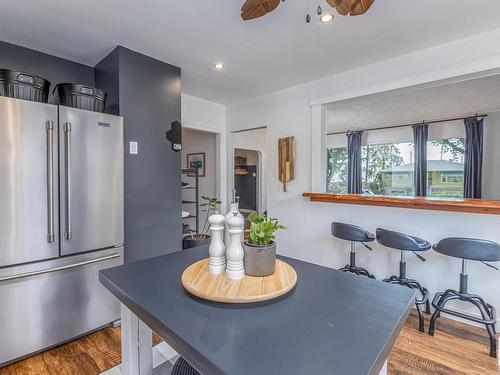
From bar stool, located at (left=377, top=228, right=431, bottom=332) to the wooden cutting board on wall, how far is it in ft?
4.50

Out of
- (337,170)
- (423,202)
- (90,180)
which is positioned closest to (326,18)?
(423,202)

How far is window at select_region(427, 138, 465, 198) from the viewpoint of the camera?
4.74 meters

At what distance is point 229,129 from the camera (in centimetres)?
443

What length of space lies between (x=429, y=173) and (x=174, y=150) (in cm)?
481

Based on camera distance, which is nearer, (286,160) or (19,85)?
(19,85)

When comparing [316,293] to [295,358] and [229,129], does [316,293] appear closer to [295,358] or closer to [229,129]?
[295,358]

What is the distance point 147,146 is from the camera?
8.89 feet

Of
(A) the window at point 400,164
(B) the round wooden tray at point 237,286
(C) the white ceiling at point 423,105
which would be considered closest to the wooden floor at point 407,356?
(B) the round wooden tray at point 237,286

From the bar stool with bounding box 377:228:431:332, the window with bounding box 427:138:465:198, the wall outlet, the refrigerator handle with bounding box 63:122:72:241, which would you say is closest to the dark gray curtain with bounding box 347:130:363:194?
the window with bounding box 427:138:465:198

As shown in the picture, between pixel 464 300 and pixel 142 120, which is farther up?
pixel 142 120

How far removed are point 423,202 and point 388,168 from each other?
3.55 metres

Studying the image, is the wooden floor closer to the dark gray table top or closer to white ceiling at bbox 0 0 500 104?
the dark gray table top

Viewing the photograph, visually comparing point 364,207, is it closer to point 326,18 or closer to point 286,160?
point 286,160

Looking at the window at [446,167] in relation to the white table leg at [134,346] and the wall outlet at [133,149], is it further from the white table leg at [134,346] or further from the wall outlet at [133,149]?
the white table leg at [134,346]
